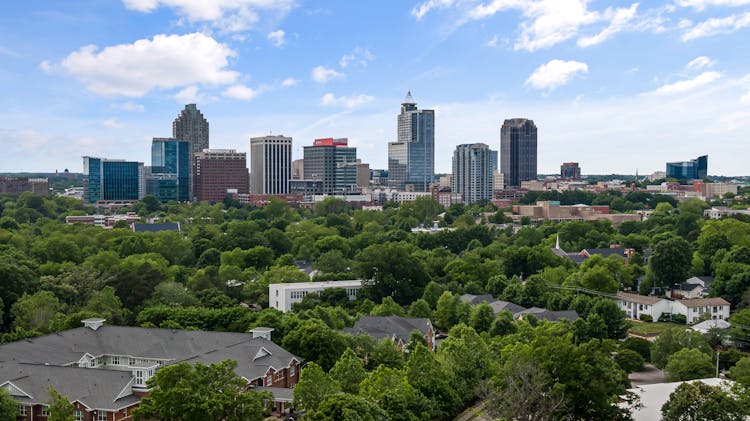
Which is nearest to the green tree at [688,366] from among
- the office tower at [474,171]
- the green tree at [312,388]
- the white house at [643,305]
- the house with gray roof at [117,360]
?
the white house at [643,305]

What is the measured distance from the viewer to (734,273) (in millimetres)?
46812

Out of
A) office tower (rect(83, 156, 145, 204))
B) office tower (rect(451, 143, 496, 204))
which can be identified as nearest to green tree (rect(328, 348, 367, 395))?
office tower (rect(451, 143, 496, 204))

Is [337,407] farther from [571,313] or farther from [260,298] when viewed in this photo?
[260,298]

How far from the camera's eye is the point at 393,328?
34.7 metres

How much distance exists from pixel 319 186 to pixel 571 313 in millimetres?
106374

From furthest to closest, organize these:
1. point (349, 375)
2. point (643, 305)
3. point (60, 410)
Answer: point (643, 305), point (349, 375), point (60, 410)

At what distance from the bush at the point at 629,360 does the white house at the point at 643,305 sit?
12485mm

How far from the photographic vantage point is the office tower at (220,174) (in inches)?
5448

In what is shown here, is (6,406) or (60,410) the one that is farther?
(6,406)

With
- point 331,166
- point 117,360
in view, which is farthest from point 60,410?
point 331,166

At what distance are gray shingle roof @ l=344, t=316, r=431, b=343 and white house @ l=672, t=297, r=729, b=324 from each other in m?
16.0

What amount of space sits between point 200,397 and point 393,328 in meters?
14.6

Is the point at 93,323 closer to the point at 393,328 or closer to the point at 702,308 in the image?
the point at 393,328

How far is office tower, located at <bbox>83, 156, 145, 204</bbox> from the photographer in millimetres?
135875
